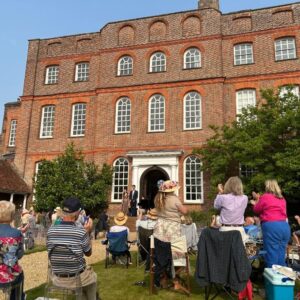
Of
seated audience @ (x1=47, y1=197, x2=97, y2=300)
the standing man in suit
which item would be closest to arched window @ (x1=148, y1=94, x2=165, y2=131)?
the standing man in suit

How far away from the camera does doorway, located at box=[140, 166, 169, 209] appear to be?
18.6 m

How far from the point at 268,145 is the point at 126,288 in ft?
32.2

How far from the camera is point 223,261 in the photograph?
4.93 m

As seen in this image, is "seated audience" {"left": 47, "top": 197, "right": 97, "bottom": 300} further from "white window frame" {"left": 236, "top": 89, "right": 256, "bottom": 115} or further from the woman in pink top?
"white window frame" {"left": 236, "top": 89, "right": 256, "bottom": 115}

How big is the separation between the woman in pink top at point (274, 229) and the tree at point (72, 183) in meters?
13.0

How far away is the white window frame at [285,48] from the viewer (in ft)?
60.3

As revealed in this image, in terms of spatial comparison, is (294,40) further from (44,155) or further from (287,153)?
(44,155)

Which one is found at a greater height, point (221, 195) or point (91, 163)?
point (91, 163)

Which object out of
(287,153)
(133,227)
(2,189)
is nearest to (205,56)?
(287,153)

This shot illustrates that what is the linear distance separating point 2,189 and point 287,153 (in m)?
15.7

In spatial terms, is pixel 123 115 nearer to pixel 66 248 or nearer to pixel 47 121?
pixel 47 121

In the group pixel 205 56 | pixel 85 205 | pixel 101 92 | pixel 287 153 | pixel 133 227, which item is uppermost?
pixel 205 56

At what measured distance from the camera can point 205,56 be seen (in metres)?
19.4

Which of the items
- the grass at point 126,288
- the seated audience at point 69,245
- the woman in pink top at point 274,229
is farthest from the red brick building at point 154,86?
the seated audience at point 69,245
